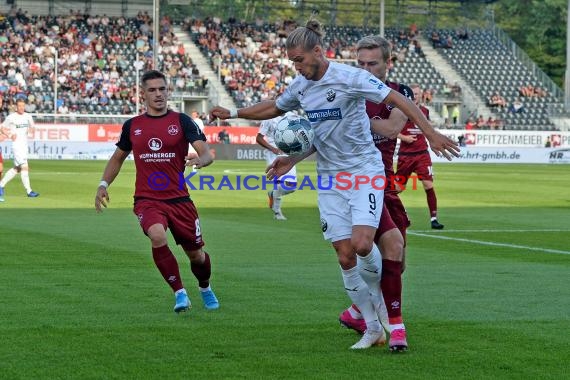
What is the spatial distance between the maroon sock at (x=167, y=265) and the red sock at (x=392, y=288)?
2276 mm

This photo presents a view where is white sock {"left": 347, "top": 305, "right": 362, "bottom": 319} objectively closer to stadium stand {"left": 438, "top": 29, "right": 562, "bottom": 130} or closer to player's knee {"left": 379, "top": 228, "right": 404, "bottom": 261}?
player's knee {"left": 379, "top": 228, "right": 404, "bottom": 261}

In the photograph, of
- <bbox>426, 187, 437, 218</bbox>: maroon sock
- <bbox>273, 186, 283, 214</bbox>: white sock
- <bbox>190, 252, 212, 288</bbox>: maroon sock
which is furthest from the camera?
<bbox>273, 186, 283, 214</bbox>: white sock

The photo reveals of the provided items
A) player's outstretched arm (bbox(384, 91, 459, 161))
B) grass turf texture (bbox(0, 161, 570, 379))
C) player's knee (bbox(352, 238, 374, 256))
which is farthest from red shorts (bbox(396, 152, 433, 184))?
player's outstretched arm (bbox(384, 91, 459, 161))

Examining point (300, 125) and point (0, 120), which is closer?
point (300, 125)

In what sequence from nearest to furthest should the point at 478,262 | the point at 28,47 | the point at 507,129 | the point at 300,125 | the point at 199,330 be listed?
1. the point at 300,125
2. the point at 199,330
3. the point at 478,262
4. the point at 28,47
5. the point at 507,129

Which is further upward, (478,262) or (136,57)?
(136,57)

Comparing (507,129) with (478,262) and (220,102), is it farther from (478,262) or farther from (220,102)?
(478,262)

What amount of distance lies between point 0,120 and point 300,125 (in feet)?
135

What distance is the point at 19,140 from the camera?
26.6 m

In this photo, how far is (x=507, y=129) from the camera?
60.4 m

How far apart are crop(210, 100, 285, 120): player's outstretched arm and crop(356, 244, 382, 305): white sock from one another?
1.34 m

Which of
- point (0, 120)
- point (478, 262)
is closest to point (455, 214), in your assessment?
point (478, 262)

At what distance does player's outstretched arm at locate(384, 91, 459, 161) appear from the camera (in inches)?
295

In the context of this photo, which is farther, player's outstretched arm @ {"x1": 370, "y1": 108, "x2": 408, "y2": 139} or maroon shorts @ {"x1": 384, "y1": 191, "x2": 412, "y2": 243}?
maroon shorts @ {"x1": 384, "y1": 191, "x2": 412, "y2": 243}
